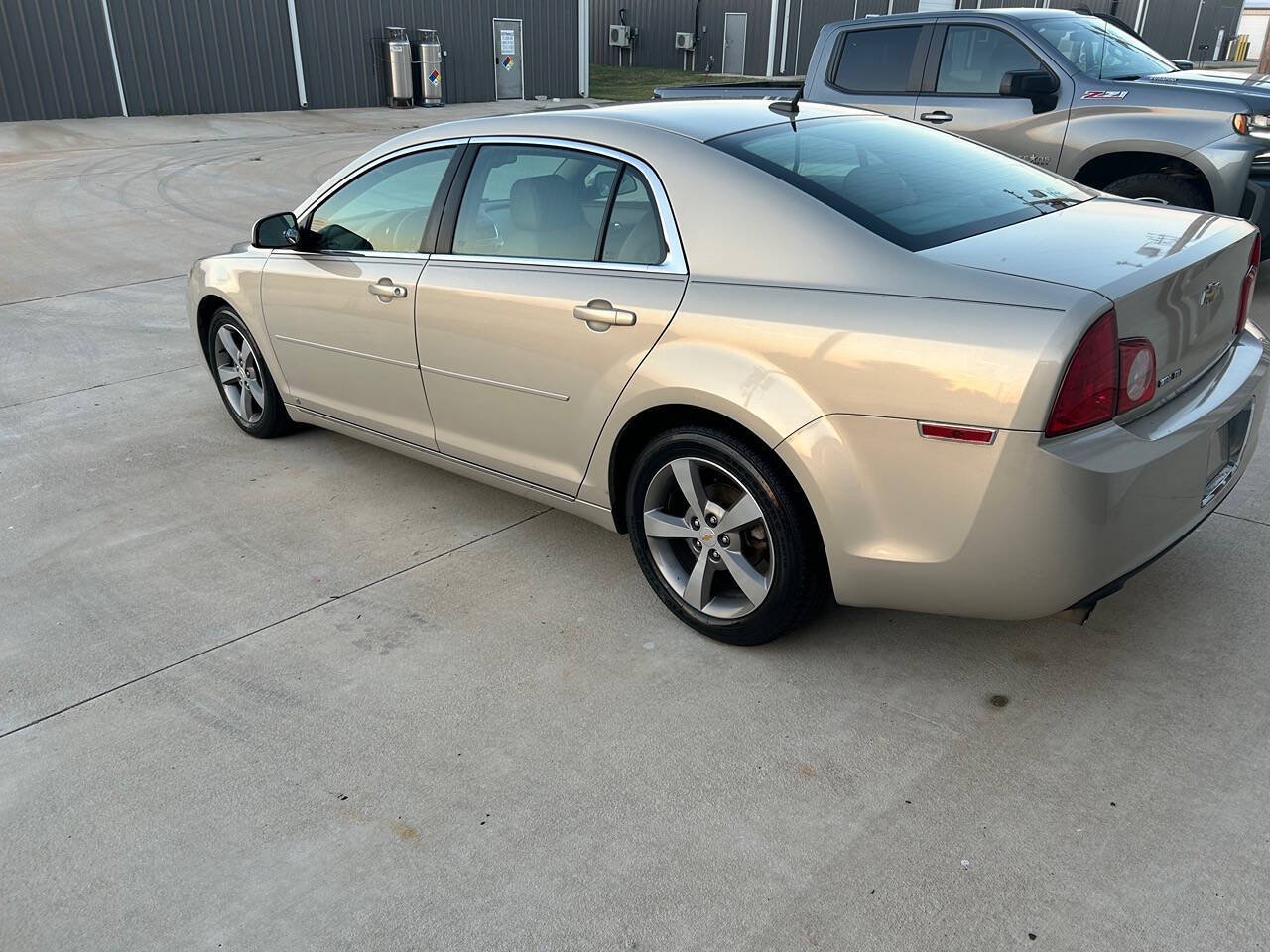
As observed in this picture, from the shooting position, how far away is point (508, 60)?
23.0 m

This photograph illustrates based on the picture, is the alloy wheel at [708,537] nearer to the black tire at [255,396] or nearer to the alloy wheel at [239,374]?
the black tire at [255,396]

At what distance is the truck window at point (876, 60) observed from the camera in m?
8.16

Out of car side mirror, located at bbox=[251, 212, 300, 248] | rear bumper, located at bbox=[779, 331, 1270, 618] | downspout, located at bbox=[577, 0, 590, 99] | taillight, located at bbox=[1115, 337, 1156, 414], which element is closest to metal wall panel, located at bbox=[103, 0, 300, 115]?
downspout, located at bbox=[577, 0, 590, 99]

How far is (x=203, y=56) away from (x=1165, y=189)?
16.8 meters

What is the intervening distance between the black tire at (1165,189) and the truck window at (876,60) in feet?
6.68

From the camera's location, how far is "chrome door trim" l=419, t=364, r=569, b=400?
347cm

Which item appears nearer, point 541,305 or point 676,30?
point 541,305

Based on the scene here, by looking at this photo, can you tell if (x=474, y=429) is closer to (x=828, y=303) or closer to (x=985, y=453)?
(x=828, y=303)

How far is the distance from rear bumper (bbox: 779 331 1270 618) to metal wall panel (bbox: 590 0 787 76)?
100 ft

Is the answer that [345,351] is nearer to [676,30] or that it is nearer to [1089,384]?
[1089,384]

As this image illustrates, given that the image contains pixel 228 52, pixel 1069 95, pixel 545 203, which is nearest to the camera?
pixel 545 203

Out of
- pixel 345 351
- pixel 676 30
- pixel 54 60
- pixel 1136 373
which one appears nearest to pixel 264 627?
pixel 345 351

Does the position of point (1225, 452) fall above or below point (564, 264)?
below

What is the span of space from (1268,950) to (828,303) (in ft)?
5.77
